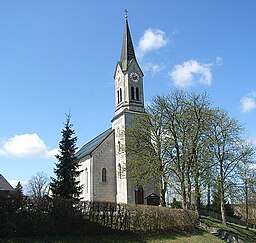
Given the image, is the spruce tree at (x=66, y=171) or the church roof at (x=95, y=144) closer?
the spruce tree at (x=66, y=171)

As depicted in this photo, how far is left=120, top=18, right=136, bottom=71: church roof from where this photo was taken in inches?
1769

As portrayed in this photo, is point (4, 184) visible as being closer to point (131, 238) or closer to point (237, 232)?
point (131, 238)

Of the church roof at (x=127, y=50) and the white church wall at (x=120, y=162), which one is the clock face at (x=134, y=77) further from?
the white church wall at (x=120, y=162)

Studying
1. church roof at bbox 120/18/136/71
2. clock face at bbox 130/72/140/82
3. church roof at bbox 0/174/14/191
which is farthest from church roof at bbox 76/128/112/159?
church roof at bbox 0/174/14/191

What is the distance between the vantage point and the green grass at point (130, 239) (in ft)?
50.9

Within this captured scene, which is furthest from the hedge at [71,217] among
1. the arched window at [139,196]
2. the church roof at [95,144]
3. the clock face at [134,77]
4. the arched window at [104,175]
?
the clock face at [134,77]

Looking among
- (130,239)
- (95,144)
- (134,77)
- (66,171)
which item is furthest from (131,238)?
(134,77)

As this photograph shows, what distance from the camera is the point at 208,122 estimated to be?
29.8m

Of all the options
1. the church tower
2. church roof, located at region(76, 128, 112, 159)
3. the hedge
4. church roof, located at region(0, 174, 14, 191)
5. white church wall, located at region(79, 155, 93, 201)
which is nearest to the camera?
the hedge

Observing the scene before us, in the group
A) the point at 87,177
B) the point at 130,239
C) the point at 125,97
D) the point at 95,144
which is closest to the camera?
the point at 130,239

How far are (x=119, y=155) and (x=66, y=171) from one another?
15576 mm

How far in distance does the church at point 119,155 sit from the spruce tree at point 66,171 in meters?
11.3

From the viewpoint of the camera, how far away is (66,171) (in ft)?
86.5

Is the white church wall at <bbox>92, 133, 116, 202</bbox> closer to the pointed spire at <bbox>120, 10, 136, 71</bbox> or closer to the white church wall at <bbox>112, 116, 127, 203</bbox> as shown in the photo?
the white church wall at <bbox>112, 116, 127, 203</bbox>
